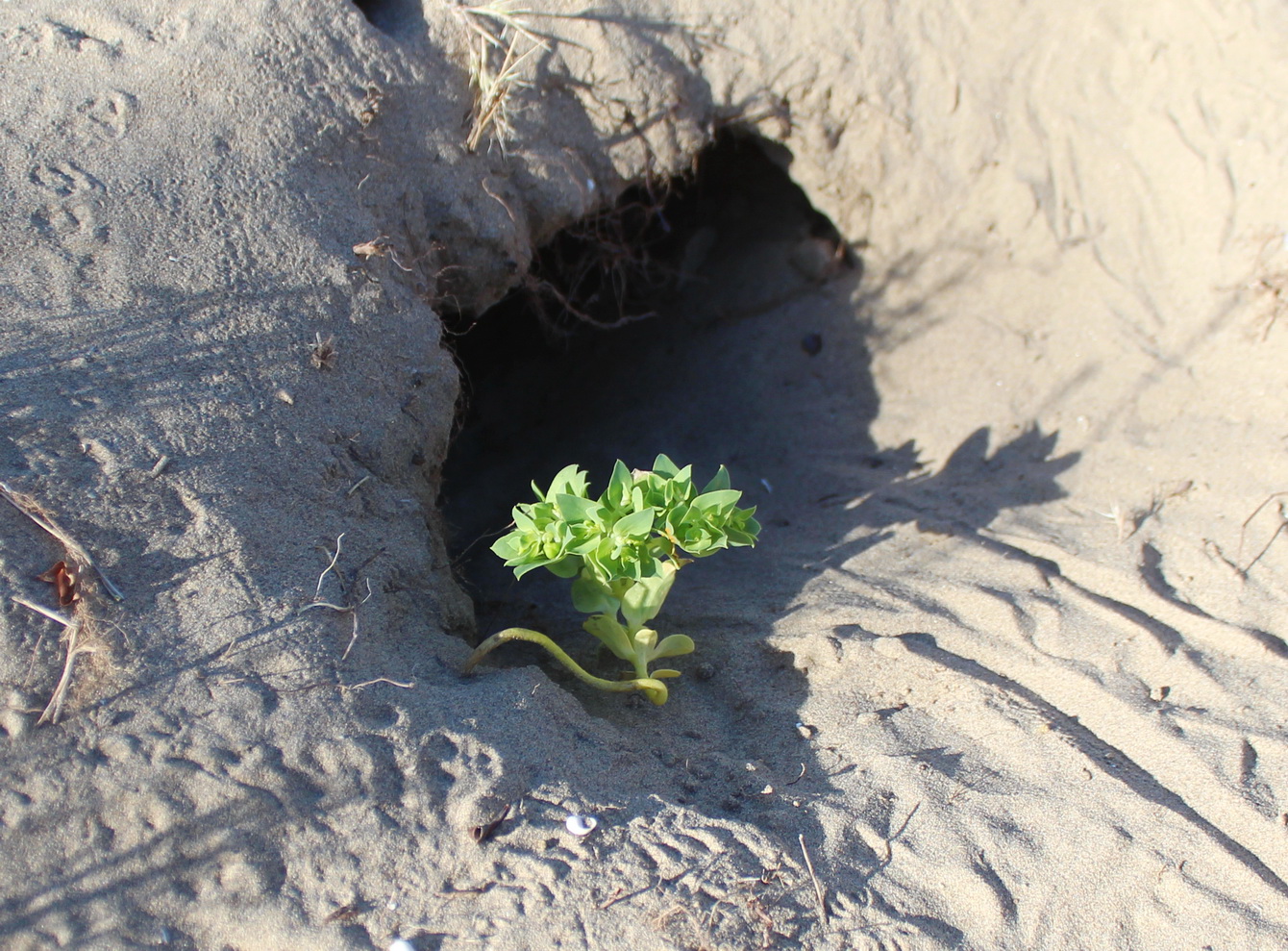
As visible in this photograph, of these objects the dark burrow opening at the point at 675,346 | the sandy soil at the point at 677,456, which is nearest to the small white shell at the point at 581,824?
the sandy soil at the point at 677,456

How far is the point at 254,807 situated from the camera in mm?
1781

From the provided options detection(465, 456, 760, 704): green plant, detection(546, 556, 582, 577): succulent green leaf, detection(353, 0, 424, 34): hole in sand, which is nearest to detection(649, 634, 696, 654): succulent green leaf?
detection(465, 456, 760, 704): green plant

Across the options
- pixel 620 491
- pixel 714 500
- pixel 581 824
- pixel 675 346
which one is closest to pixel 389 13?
pixel 675 346

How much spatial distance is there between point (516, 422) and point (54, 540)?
251cm

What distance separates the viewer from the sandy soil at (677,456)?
5.88 ft

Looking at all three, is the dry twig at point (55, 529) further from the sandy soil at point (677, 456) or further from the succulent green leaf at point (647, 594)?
the succulent green leaf at point (647, 594)

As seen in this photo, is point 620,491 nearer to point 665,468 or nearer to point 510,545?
point 665,468

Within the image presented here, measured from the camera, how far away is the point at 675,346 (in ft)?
14.8

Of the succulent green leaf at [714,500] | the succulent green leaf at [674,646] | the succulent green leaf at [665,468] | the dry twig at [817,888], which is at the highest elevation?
the succulent green leaf at [665,468]

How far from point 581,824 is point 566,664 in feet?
1.64

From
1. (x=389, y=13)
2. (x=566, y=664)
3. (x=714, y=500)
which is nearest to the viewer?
(x=714, y=500)

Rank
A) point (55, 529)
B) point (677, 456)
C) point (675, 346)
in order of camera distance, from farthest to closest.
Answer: point (675, 346) < point (677, 456) < point (55, 529)

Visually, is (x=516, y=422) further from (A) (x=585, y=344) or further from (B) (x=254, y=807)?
(B) (x=254, y=807)

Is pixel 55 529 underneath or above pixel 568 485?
above
